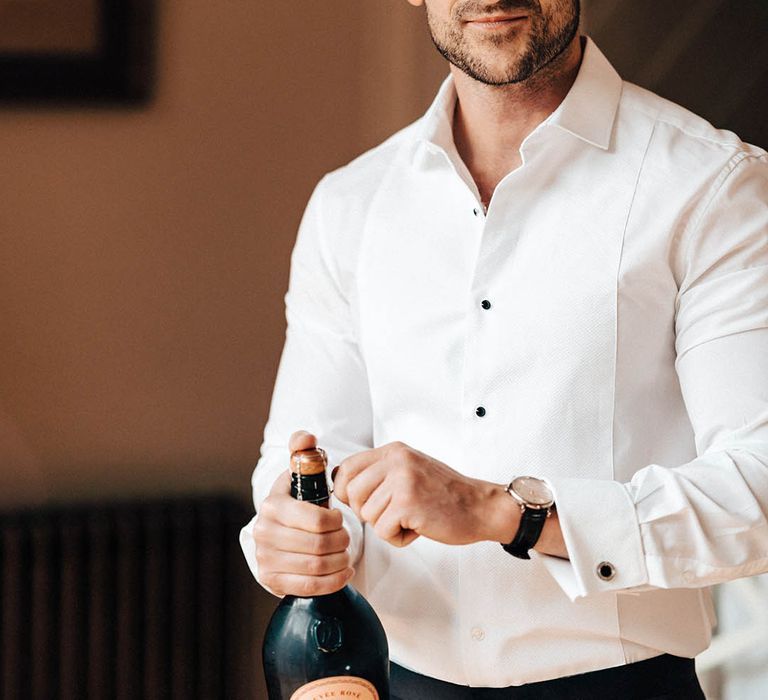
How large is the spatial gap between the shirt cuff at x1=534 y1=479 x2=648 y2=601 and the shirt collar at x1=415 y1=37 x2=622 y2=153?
1.45 feet

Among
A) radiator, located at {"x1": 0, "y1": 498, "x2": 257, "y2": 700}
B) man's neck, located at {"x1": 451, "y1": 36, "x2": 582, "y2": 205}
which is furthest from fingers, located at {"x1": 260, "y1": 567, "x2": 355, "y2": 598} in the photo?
radiator, located at {"x1": 0, "y1": 498, "x2": 257, "y2": 700}

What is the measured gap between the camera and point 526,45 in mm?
1238

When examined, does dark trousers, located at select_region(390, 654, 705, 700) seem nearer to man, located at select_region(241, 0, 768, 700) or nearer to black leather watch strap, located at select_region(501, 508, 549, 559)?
man, located at select_region(241, 0, 768, 700)

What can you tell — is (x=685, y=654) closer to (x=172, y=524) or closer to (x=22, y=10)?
(x=172, y=524)

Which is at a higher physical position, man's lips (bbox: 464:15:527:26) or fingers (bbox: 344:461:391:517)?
man's lips (bbox: 464:15:527:26)

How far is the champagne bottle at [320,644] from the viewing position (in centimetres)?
99

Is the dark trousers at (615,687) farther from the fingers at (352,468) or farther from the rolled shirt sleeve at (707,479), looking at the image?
the fingers at (352,468)

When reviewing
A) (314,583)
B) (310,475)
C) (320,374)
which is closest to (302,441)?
(310,475)

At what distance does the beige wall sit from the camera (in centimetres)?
251

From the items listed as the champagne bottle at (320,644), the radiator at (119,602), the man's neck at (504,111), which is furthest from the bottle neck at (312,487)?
the radiator at (119,602)

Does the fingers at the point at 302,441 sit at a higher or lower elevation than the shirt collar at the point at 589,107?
lower

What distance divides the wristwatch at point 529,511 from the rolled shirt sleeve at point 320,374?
337 millimetres

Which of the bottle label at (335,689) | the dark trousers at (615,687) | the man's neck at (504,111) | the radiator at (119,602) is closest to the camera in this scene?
the bottle label at (335,689)

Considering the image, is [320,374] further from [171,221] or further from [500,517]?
[171,221]
